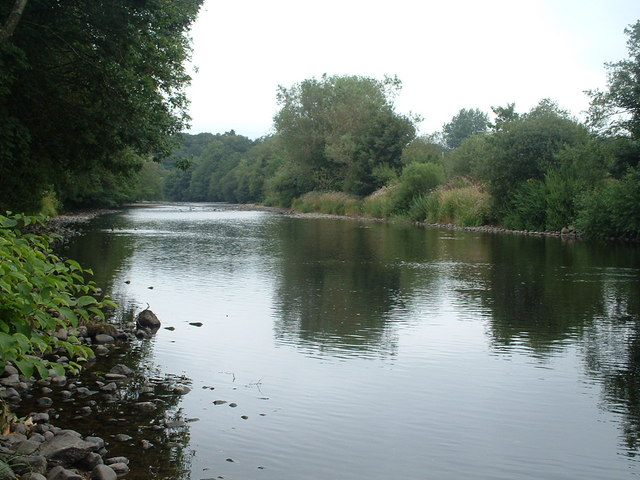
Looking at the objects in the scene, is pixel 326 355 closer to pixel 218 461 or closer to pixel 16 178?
pixel 218 461

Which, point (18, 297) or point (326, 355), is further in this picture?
point (326, 355)

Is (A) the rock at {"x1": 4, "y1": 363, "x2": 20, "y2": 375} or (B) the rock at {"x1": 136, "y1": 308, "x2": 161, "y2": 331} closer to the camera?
(A) the rock at {"x1": 4, "y1": 363, "x2": 20, "y2": 375}

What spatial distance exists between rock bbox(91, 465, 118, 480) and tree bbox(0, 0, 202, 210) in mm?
11996

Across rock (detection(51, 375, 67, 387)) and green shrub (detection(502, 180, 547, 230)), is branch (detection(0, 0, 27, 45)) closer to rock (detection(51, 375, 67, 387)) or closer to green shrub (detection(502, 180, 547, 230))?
rock (detection(51, 375, 67, 387))

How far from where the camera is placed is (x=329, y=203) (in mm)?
67750

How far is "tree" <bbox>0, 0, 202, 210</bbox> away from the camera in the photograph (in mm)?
16922

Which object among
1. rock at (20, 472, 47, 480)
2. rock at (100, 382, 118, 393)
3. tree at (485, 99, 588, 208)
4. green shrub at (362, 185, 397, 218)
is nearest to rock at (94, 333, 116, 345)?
rock at (100, 382, 118, 393)

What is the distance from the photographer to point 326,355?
10.1 metres

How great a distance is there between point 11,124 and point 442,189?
38.0m

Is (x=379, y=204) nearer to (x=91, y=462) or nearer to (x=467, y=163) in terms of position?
(x=467, y=163)

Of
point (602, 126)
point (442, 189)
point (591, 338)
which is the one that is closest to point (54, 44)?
point (591, 338)

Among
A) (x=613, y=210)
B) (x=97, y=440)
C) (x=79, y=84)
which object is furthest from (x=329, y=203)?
(x=97, y=440)

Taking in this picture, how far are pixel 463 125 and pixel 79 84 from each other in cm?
15193

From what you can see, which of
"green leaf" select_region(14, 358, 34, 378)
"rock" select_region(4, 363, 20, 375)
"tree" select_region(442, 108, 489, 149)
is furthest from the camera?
"tree" select_region(442, 108, 489, 149)
